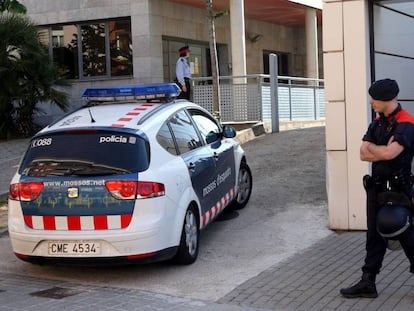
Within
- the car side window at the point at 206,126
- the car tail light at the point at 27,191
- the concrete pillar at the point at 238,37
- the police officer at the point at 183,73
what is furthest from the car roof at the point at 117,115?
the concrete pillar at the point at 238,37

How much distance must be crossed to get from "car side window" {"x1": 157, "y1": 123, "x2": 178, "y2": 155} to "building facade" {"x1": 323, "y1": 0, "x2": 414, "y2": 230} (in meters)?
1.98

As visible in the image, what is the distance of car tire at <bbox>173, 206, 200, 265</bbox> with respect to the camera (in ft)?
20.5

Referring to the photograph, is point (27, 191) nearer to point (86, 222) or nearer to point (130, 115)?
point (86, 222)

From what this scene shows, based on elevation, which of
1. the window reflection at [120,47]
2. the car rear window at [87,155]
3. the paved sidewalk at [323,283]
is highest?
the window reflection at [120,47]

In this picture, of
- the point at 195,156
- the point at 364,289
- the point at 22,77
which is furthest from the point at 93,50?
the point at 364,289

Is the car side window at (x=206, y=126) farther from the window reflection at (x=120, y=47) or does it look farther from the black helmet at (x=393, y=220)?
the window reflection at (x=120, y=47)

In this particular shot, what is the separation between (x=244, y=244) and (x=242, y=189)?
1.73 metres

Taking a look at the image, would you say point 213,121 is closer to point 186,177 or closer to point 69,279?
point 186,177

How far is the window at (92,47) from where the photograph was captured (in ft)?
62.0

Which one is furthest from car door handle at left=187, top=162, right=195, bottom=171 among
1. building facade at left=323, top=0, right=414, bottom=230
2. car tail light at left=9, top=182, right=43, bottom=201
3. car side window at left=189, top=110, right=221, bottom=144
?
building facade at left=323, top=0, right=414, bottom=230

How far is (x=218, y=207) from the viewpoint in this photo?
7457 millimetres

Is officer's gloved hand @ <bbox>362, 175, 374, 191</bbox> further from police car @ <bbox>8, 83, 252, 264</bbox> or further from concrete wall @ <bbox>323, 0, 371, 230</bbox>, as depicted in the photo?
concrete wall @ <bbox>323, 0, 371, 230</bbox>

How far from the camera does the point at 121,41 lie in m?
18.9

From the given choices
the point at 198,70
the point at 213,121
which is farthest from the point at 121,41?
the point at 213,121
